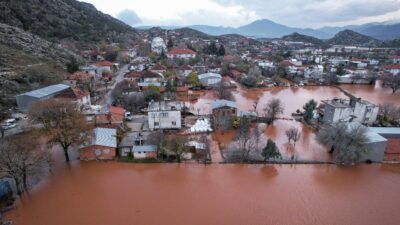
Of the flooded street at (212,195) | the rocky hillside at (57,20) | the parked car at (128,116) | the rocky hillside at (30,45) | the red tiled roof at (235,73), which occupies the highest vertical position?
the rocky hillside at (57,20)

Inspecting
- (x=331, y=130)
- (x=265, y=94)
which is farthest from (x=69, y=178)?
(x=265, y=94)

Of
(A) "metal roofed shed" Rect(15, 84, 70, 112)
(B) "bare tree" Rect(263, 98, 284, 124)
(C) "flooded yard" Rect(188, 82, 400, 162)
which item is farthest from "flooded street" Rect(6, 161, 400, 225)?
(A) "metal roofed shed" Rect(15, 84, 70, 112)

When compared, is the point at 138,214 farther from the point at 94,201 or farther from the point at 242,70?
the point at 242,70

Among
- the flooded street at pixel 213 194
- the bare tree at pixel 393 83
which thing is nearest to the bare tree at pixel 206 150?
the flooded street at pixel 213 194

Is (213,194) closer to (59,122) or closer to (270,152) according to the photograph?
(270,152)

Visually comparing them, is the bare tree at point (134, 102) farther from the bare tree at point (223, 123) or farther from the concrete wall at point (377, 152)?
the concrete wall at point (377, 152)

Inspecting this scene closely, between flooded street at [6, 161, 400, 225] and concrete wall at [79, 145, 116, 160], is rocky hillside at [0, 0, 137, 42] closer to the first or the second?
concrete wall at [79, 145, 116, 160]
